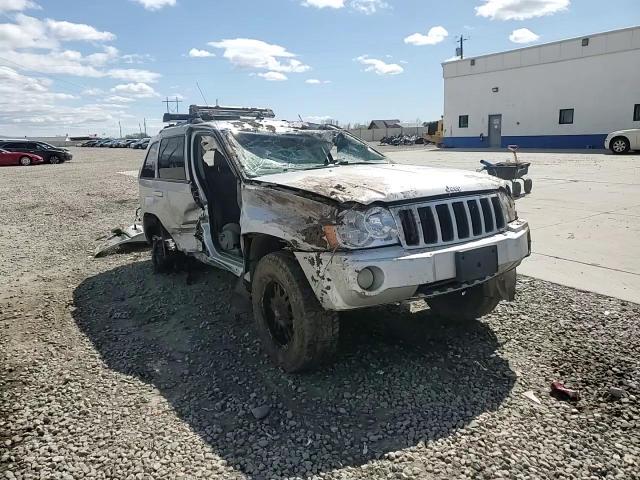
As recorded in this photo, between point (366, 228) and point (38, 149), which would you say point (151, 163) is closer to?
point (366, 228)

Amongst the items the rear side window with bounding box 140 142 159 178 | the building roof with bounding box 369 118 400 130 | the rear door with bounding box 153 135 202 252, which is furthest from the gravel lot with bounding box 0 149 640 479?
the building roof with bounding box 369 118 400 130

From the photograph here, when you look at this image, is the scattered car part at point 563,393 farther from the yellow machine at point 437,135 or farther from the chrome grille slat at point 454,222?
the yellow machine at point 437,135

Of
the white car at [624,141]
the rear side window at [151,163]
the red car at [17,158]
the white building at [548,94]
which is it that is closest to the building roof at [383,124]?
the white building at [548,94]

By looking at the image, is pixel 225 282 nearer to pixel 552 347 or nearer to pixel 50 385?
pixel 50 385

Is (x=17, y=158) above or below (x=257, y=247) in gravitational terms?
above

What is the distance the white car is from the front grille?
75.6ft

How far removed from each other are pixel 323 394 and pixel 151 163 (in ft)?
13.1

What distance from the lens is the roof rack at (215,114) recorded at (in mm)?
5312

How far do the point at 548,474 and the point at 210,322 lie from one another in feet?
10.2

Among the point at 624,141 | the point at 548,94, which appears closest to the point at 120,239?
the point at 624,141

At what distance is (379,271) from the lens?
2.97 m

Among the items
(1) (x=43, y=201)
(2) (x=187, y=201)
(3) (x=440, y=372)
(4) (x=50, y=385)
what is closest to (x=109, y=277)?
(2) (x=187, y=201)

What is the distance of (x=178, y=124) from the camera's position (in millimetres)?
5660

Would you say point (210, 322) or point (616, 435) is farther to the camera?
point (210, 322)
